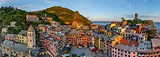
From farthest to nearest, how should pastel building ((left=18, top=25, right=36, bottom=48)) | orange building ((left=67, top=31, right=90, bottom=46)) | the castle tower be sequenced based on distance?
orange building ((left=67, top=31, right=90, bottom=46))
pastel building ((left=18, top=25, right=36, bottom=48))
the castle tower

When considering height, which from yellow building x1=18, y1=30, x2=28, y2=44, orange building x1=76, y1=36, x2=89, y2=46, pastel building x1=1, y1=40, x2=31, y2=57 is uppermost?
yellow building x1=18, y1=30, x2=28, y2=44

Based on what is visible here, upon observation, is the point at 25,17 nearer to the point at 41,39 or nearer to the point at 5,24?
the point at 5,24

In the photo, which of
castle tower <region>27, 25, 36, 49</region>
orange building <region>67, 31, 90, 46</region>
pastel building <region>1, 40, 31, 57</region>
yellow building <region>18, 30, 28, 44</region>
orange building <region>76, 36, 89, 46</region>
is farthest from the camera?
orange building <region>76, 36, 89, 46</region>

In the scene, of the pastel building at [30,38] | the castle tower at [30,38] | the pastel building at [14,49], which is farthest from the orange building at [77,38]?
the pastel building at [14,49]

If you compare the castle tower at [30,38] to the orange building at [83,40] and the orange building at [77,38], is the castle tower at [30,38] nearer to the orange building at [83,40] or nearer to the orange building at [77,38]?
the orange building at [77,38]

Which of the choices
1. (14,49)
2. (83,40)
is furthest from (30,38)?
(83,40)

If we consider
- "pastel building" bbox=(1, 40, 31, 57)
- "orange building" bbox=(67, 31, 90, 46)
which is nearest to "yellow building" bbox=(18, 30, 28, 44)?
"pastel building" bbox=(1, 40, 31, 57)

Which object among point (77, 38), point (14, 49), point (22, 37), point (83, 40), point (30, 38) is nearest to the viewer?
point (14, 49)

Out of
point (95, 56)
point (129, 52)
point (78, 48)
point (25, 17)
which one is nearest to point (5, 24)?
point (25, 17)

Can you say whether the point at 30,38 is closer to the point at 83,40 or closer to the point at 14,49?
the point at 14,49

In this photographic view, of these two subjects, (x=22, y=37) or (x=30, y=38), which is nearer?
(x=30, y=38)

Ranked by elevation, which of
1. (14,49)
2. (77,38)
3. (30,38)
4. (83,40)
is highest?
(30,38)

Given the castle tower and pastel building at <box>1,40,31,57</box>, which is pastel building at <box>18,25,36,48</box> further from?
pastel building at <box>1,40,31,57</box>
